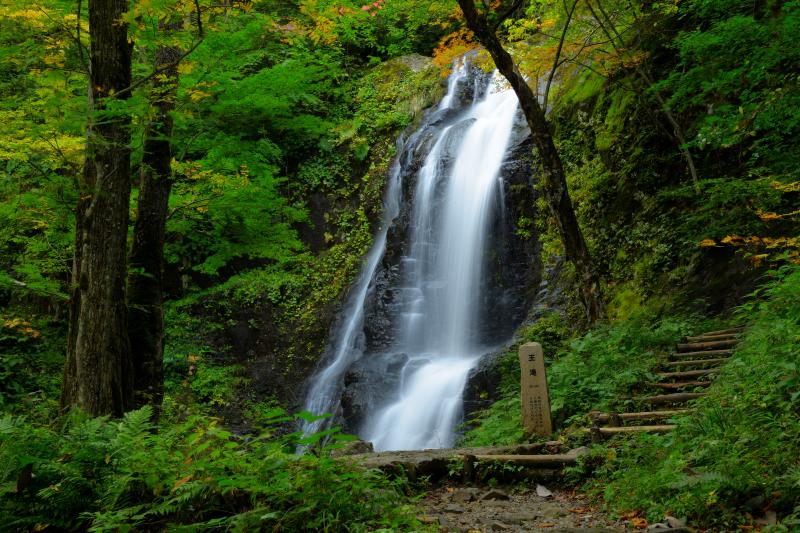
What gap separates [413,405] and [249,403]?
5342 mm

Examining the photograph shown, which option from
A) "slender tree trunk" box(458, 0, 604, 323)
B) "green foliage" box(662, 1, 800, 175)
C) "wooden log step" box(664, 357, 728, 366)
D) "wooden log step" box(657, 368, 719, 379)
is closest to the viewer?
"wooden log step" box(657, 368, 719, 379)

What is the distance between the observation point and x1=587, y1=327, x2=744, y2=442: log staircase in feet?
18.1

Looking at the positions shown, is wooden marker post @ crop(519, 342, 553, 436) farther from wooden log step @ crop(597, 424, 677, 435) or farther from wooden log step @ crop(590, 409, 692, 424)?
wooden log step @ crop(597, 424, 677, 435)

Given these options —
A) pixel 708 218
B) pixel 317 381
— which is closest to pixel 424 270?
pixel 317 381

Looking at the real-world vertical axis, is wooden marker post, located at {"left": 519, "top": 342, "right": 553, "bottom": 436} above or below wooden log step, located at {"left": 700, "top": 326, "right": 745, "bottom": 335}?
below

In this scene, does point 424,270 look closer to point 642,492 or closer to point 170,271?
point 170,271

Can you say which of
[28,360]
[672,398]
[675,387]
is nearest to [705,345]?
[675,387]

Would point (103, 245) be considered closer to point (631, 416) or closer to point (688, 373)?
point (631, 416)

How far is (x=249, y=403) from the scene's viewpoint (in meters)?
14.5

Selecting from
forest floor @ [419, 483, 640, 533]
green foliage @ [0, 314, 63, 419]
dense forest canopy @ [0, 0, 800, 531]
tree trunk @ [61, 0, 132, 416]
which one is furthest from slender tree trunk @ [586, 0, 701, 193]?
green foliage @ [0, 314, 63, 419]

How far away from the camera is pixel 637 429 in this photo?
17.2 feet

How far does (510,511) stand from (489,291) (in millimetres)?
8420

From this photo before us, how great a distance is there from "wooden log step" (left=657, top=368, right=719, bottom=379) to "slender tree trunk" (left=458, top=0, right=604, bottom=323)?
1965 mm

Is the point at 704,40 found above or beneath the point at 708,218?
above
